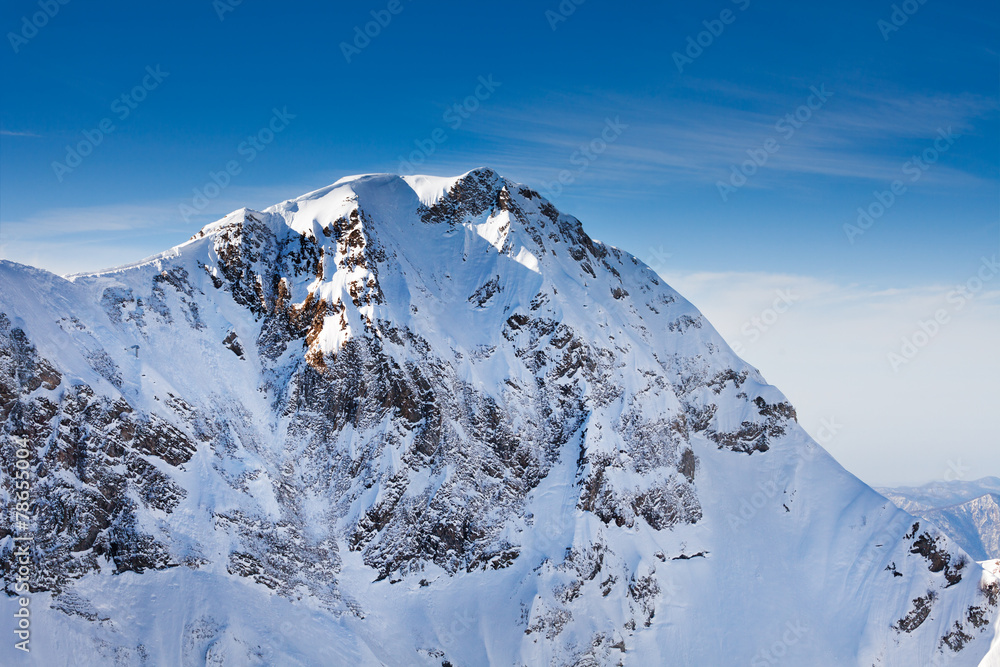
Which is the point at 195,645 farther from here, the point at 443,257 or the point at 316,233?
the point at 443,257

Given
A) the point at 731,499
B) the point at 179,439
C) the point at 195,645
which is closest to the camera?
the point at 195,645

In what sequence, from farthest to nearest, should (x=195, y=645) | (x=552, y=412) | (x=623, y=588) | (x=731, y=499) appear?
(x=731, y=499)
(x=552, y=412)
(x=623, y=588)
(x=195, y=645)

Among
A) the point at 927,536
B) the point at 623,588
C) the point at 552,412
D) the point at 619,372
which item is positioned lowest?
the point at 623,588

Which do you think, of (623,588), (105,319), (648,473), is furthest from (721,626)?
(105,319)

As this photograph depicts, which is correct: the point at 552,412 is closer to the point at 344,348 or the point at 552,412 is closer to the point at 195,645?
the point at 344,348

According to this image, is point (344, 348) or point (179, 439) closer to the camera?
point (179, 439)

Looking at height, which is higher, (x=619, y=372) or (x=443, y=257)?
(x=443, y=257)
